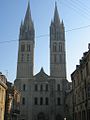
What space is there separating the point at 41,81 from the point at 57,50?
11576 mm

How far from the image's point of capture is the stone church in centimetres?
7481

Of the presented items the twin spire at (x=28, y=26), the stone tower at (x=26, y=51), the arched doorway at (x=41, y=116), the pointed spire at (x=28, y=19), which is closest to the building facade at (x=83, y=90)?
the arched doorway at (x=41, y=116)

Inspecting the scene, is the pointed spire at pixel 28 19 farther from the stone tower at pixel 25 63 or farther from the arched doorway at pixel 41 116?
the arched doorway at pixel 41 116

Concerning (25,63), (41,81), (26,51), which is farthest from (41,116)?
(26,51)

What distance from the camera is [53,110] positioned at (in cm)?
7438

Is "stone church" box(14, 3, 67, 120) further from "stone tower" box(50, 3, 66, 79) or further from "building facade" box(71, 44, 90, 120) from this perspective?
"building facade" box(71, 44, 90, 120)

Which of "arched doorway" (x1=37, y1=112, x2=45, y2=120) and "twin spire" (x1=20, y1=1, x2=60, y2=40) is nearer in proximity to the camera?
"arched doorway" (x1=37, y1=112, x2=45, y2=120)

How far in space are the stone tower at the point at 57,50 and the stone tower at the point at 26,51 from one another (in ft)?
21.8

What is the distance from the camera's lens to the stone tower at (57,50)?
79.3 m

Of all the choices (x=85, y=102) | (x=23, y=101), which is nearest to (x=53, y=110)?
(x=23, y=101)

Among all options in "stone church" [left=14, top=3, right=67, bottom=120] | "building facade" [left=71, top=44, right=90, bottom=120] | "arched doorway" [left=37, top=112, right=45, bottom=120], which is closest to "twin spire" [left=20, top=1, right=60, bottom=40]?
"stone church" [left=14, top=3, right=67, bottom=120]

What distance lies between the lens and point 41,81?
78688 millimetres

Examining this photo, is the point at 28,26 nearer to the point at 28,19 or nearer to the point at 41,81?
the point at 28,19

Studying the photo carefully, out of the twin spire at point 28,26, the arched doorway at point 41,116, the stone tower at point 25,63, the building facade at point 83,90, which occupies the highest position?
the twin spire at point 28,26
